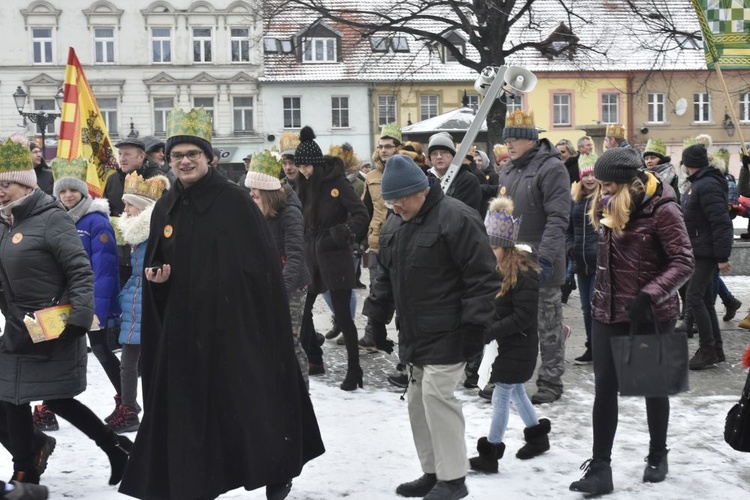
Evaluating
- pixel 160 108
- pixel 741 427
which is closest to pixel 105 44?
pixel 160 108

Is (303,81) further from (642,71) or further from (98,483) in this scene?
(98,483)

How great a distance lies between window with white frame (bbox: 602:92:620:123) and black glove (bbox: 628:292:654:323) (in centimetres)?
4540

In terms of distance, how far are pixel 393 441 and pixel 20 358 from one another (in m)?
2.45

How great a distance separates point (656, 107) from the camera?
50.1m

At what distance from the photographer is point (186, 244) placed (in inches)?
195

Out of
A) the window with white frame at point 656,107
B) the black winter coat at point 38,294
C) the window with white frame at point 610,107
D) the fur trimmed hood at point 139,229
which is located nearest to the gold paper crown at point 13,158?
the black winter coat at point 38,294

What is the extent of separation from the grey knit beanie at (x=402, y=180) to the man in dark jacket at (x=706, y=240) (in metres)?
4.39

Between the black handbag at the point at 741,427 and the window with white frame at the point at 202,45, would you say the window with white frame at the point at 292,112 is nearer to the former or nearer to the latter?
the window with white frame at the point at 202,45

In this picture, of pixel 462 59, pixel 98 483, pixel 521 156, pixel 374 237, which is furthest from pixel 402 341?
pixel 462 59

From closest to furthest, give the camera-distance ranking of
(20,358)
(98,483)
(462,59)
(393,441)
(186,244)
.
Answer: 1. (186,244)
2. (20,358)
3. (98,483)
4. (393,441)
5. (462,59)

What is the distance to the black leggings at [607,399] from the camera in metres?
5.82

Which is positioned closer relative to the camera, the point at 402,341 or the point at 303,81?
the point at 402,341

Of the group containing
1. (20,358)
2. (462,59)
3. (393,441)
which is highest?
(462,59)

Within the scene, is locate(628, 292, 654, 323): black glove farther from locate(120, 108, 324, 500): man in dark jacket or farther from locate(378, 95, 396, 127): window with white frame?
locate(378, 95, 396, 127): window with white frame
